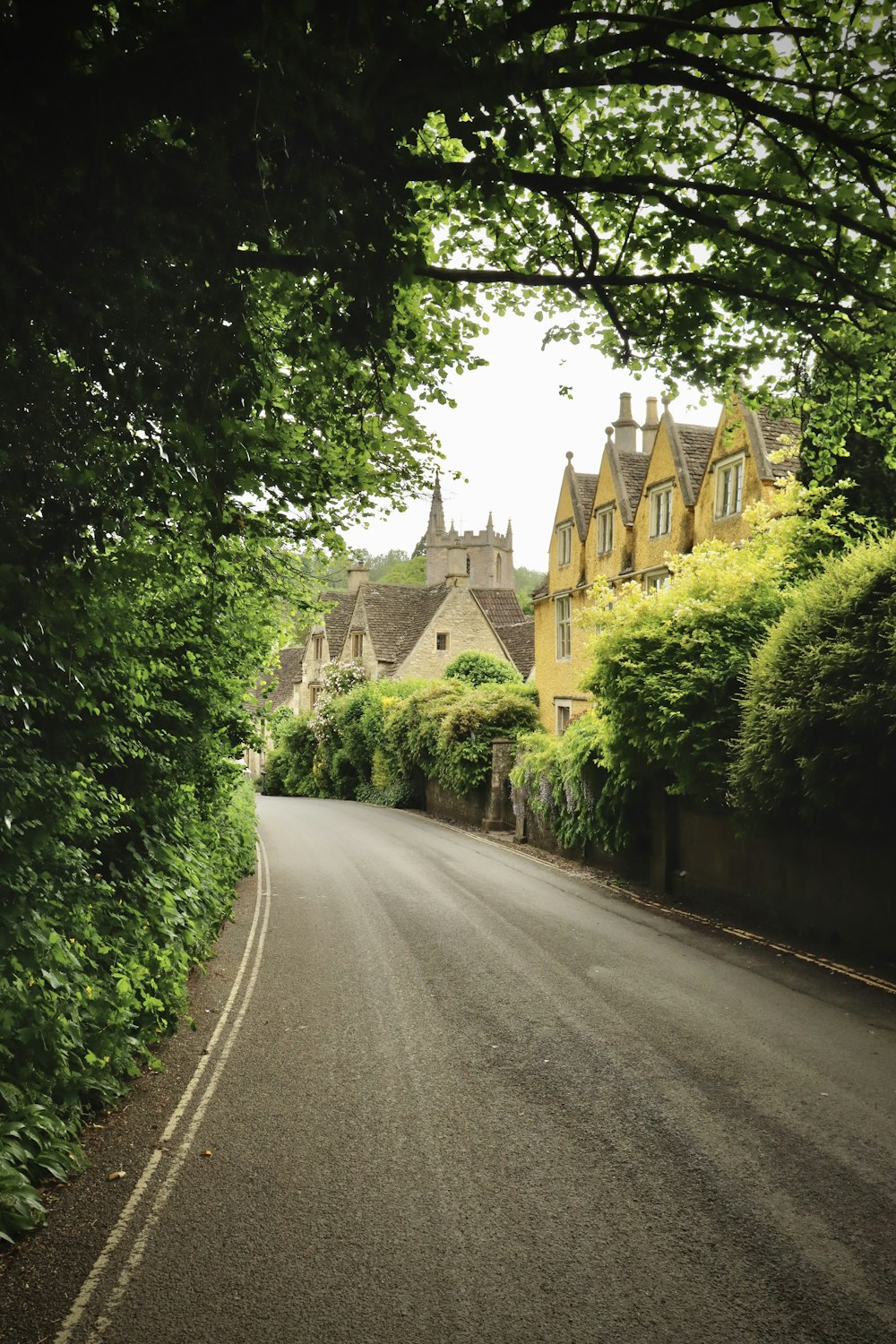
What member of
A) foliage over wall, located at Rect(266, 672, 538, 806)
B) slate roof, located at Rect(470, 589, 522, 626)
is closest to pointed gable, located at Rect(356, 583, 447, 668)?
slate roof, located at Rect(470, 589, 522, 626)

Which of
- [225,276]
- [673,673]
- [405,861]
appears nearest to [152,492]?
[225,276]

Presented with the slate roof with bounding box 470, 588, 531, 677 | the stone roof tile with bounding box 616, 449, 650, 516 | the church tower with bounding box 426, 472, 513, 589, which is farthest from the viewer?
the church tower with bounding box 426, 472, 513, 589

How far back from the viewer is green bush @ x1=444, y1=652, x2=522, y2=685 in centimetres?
4684

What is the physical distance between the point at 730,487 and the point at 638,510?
5206mm

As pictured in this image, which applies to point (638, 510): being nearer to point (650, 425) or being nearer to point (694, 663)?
A: point (650, 425)

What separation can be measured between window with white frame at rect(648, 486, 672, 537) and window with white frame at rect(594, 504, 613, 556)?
2.87 meters

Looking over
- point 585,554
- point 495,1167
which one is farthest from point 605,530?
point 495,1167

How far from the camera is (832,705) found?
1080cm

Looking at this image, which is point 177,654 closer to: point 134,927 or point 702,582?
point 134,927

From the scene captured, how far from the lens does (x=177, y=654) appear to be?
9953 mm

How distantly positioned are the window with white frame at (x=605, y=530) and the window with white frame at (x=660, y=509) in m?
2.87

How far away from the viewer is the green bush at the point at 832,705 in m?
10.5

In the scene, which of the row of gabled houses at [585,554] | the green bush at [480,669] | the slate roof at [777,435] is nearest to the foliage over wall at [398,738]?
the green bush at [480,669]

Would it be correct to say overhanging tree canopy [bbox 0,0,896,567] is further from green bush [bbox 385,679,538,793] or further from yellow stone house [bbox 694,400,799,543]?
green bush [bbox 385,679,538,793]
